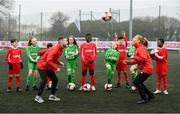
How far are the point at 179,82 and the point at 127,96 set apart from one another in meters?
4.89

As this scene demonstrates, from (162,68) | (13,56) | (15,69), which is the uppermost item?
(13,56)

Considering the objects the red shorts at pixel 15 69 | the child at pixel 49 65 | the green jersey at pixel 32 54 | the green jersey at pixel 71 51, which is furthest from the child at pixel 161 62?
the red shorts at pixel 15 69

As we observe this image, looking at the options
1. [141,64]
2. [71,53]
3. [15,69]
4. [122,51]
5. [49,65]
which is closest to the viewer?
[49,65]

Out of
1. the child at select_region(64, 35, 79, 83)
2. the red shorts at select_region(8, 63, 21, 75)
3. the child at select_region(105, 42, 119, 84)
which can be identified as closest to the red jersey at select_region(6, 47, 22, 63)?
the red shorts at select_region(8, 63, 21, 75)

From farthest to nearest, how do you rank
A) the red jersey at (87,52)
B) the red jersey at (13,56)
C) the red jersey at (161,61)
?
the red jersey at (87,52)
the red jersey at (13,56)
the red jersey at (161,61)

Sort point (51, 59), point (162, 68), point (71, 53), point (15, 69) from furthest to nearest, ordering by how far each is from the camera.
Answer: point (71, 53) < point (15, 69) < point (162, 68) < point (51, 59)

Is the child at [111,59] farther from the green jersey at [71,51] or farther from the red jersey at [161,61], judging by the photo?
the red jersey at [161,61]

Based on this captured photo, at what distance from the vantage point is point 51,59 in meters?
11.2

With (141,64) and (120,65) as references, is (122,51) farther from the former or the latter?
(141,64)

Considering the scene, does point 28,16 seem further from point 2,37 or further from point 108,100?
point 108,100

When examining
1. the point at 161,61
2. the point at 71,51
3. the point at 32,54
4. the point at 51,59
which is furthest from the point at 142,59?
the point at 32,54

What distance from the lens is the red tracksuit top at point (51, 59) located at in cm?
1121

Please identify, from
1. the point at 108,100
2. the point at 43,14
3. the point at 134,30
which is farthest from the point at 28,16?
the point at 108,100

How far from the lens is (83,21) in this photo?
5703 cm
